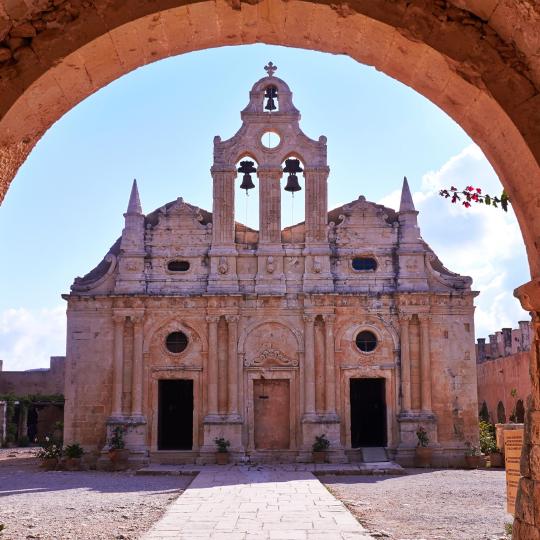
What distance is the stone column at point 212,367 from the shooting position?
2211 centimetres

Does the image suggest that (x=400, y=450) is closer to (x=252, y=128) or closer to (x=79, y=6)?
(x=252, y=128)

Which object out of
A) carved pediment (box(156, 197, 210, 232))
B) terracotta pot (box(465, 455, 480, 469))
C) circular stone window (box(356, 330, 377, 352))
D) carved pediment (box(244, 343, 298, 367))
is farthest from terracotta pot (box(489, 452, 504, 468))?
carved pediment (box(156, 197, 210, 232))

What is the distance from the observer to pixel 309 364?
22344 mm

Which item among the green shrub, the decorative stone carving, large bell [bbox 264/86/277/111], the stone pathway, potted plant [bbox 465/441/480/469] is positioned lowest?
the stone pathway

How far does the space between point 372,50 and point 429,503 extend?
10.7 m

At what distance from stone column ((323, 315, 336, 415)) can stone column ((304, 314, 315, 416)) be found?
A: 388 mm

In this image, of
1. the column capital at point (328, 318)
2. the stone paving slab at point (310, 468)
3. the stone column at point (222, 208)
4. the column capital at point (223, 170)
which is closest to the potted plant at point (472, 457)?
the stone paving slab at point (310, 468)

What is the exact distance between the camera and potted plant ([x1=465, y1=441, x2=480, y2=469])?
70.6ft

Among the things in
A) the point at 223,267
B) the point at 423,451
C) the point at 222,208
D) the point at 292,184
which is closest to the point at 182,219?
the point at 222,208

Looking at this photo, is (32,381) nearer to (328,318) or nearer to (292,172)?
(328,318)

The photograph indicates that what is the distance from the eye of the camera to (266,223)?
23297 mm

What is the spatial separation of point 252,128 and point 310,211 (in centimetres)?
331

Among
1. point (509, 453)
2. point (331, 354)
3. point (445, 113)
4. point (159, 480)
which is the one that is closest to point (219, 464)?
point (159, 480)

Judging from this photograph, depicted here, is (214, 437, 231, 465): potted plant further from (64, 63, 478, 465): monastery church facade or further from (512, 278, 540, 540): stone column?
(512, 278, 540, 540): stone column
